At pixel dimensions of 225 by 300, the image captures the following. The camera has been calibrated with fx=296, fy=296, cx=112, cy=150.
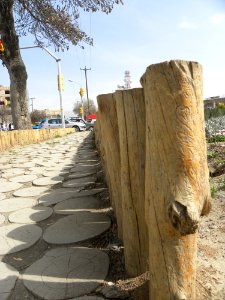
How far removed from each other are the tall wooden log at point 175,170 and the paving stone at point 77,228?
1.17 m

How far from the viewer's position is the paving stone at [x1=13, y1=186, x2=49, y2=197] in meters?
3.84

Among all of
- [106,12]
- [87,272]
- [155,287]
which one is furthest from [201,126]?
[106,12]

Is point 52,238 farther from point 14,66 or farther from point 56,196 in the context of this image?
point 14,66

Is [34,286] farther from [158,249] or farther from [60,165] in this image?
[60,165]

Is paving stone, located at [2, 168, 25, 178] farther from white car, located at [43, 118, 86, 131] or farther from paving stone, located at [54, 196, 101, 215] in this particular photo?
white car, located at [43, 118, 86, 131]

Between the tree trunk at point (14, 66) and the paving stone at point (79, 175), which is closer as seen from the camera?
the paving stone at point (79, 175)

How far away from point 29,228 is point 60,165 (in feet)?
11.4

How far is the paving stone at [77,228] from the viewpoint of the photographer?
240 cm

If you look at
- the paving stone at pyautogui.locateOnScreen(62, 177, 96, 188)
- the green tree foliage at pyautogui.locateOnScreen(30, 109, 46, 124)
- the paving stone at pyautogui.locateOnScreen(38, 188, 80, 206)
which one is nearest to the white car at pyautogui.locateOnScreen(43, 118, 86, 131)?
the paving stone at pyautogui.locateOnScreen(62, 177, 96, 188)

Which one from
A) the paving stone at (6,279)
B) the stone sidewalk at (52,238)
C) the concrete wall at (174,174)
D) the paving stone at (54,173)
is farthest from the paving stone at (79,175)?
the concrete wall at (174,174)

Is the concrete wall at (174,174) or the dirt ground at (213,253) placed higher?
the concrete wall at (174,174)

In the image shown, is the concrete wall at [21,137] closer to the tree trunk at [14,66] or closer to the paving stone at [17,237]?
the tree trunk at [14,66]

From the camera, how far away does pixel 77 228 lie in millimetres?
2578

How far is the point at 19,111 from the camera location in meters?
13.2
